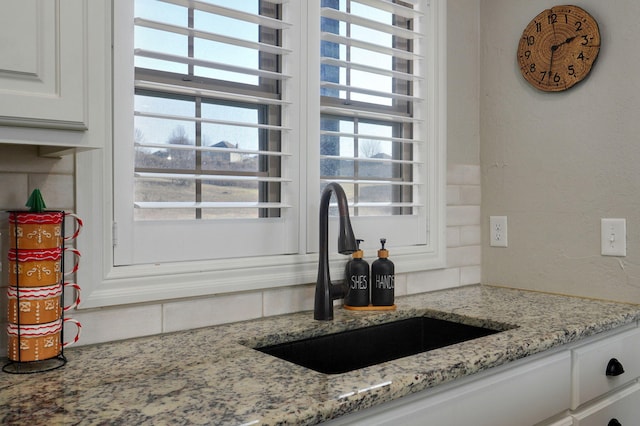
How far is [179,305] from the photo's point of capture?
153cm

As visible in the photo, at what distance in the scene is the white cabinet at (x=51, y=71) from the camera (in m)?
0.98

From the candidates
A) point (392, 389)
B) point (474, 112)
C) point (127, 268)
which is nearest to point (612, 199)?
point (474, 112)

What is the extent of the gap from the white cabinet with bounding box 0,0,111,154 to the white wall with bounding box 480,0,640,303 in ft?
5.66

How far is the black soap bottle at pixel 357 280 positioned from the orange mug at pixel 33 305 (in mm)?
899

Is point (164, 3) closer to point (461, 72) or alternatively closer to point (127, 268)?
point (127, 268)

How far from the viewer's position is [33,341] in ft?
3.83

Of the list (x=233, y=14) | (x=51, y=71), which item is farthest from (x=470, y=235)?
(x=51, y=71)

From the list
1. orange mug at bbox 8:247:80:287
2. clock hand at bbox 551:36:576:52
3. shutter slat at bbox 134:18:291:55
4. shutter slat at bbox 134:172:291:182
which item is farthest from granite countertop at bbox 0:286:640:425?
clock hand at bbox 551:36:576:52

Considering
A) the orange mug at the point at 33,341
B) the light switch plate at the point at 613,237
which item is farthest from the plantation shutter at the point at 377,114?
the orange mug at the point at 33,341

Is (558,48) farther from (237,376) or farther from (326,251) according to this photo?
(237,376)

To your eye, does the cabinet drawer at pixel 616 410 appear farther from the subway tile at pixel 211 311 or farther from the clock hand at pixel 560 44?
the clock hand at pixel 560 44

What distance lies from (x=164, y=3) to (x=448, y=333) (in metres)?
1.34

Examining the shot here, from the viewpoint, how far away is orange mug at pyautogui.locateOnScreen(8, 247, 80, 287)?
1158 mm

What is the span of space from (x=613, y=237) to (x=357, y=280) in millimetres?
972
